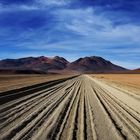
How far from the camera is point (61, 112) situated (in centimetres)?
1279

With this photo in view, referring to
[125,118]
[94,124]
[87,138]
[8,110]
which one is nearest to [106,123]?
[94,124]

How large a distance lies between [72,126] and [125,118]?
289 centimetres

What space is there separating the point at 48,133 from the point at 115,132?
6.82ft

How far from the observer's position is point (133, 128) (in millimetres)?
9656

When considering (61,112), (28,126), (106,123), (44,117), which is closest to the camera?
(28,126)

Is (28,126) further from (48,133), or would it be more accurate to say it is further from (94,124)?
(94,124)

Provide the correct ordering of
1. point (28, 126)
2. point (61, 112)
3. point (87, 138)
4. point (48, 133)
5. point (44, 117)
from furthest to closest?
point (61, 112), point (44, 117), point (28, 126), point (48, 133), point (87, 138)

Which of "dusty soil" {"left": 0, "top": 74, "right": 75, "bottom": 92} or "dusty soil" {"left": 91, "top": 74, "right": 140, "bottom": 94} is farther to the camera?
"dusty soil" {"left": 91, "top": 74, "right": 140, "bottom": 94}

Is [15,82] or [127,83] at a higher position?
[15,82]

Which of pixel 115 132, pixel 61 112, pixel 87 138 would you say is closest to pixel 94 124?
pixel 115 132

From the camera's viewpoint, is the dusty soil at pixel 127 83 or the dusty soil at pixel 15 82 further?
the dusty soil at pixel 127 83

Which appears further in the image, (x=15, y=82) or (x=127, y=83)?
(x=127, y=83)

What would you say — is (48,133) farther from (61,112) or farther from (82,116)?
(61,112)

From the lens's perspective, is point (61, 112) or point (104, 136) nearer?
point (104, 136)
